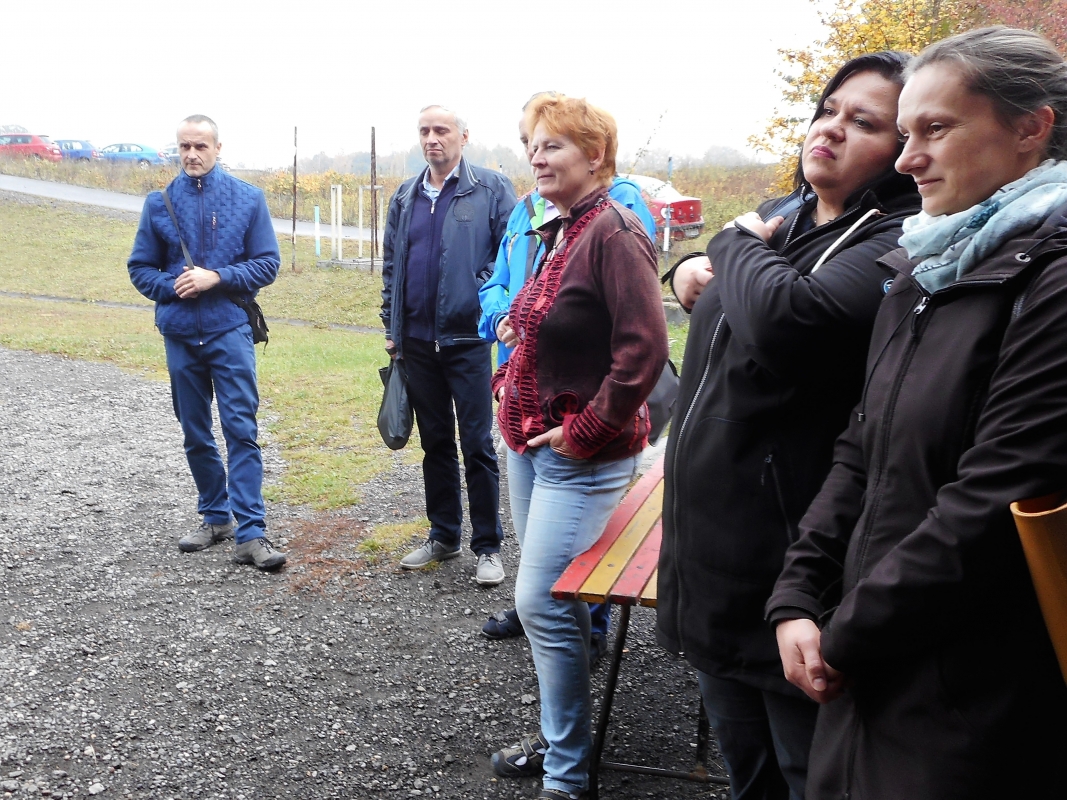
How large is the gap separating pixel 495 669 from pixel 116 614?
1.79 m

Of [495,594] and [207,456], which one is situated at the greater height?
[207,456]

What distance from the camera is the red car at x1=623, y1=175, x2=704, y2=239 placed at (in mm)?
17594

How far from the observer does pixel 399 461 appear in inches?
275

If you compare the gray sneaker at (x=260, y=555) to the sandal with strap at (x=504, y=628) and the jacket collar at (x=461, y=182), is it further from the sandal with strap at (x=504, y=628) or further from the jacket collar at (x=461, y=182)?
the jacket collar at (x=461, y=182)

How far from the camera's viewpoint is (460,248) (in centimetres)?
465

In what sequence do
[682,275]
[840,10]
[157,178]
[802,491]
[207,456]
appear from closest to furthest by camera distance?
[802,491], [682,275], [207,456], [840,10], [157,178]

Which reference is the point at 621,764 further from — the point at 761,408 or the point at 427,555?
the point at 427,555

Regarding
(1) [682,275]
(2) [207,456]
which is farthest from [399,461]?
(1) [682,275]

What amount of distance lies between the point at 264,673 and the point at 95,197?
28.9 metres

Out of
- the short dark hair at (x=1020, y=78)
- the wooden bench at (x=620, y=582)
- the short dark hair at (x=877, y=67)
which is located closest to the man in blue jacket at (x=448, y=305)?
the wooden bench at (x=620, y=582)

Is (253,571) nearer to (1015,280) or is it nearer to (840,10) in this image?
(1015,280)

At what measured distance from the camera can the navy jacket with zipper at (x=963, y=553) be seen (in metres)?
1.28

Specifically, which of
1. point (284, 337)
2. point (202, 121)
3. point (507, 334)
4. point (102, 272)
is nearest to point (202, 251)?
point (202, 121)

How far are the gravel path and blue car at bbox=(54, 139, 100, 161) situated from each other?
36.8 m
